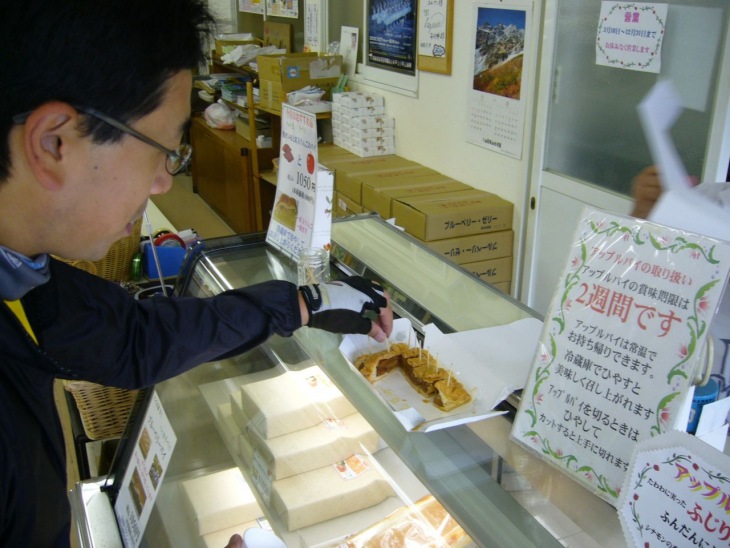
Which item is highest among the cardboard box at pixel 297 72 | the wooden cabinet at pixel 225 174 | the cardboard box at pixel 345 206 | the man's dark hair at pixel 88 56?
the man's dark hair at pixel 88 56

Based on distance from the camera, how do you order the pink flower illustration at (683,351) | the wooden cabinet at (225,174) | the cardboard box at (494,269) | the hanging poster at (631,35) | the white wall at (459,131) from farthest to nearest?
the wooden cabinet at (225,174), the cardboard box at (494,269), the white wall at (459,131), the hanging poster at (631,35), the pink flower illustration at (683,351)

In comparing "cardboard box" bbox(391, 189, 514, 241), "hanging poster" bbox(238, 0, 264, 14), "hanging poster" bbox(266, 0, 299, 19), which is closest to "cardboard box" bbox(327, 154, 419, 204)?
"cardboard box" bbox(391, 189, 514, 241)

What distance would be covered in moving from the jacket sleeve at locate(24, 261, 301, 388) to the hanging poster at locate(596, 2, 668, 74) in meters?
1.89

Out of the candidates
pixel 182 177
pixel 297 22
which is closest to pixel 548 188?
pixel 297 22

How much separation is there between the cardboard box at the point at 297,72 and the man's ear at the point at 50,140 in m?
4.12

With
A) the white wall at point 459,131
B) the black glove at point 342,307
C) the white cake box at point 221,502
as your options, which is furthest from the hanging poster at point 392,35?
the white cake box at point 221,502

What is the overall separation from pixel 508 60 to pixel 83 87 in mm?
2904

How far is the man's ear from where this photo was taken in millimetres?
806

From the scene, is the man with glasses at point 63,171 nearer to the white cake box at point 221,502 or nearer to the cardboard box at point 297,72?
the white cake box at point 221,502

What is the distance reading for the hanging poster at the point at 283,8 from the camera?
5.71 m

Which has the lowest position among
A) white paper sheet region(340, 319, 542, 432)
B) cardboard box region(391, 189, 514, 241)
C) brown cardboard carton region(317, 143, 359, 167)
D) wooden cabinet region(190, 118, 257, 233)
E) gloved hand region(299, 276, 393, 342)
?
wooden cabinet region(190, 118, 257, 233)

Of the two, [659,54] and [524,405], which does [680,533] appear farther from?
[659,54]

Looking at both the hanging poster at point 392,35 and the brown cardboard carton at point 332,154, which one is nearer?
the hanging poster at point 392,35

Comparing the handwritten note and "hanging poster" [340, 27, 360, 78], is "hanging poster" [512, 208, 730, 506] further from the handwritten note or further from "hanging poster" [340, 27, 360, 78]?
"hanging poster" [340, 27, 360, 78]
